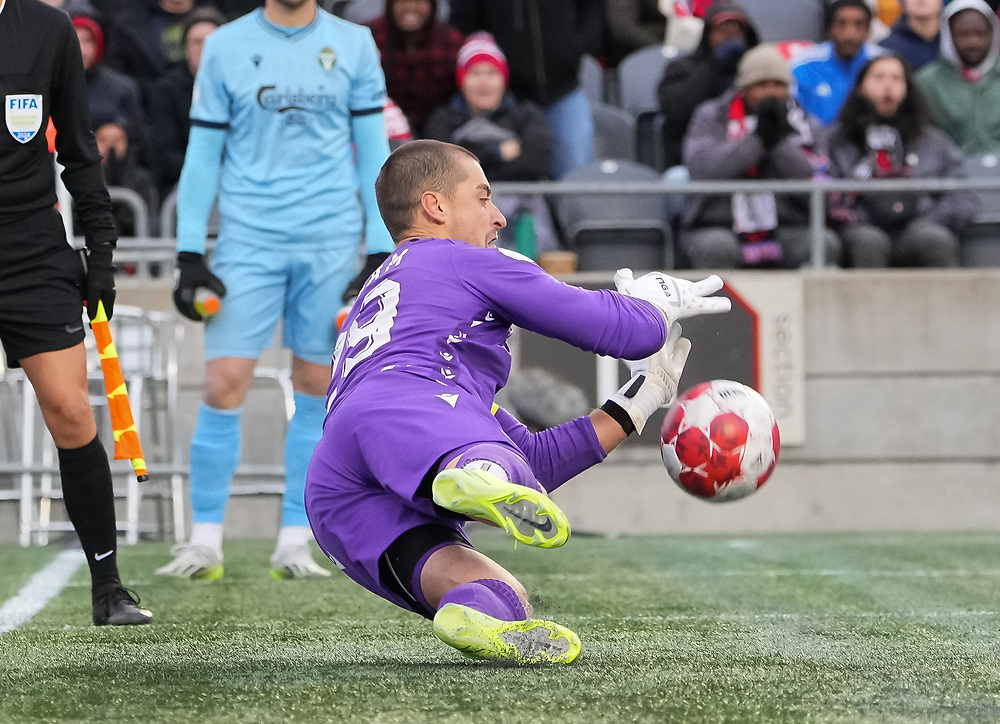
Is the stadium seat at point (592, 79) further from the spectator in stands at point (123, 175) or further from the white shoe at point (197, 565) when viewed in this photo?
the white shoe at point (197, 565)

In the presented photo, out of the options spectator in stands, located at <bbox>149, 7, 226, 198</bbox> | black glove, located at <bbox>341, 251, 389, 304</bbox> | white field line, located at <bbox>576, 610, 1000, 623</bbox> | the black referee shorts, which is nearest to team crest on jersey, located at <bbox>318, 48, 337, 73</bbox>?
black glove, located at <bbox>341, 251, 389, 304</bbox>

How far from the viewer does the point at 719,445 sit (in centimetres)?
337

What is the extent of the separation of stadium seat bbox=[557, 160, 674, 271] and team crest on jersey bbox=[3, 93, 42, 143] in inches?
187

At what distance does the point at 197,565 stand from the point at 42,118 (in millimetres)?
1919

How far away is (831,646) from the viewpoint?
10.9 ft

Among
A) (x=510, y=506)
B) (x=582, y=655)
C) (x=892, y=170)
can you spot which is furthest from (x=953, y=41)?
(x=510, y=506)

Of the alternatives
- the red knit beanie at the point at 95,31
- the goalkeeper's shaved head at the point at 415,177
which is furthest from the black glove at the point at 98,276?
the red knit beanie at the point at 95,31

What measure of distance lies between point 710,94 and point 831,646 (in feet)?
19.3

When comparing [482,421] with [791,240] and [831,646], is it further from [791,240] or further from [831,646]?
[791,240]

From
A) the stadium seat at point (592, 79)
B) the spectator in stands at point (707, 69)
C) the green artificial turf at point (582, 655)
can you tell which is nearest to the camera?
the green artificial turf at point (582, 655)

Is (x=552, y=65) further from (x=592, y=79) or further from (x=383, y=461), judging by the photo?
(x=383, y=461)

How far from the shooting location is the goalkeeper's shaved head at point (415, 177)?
325 cm

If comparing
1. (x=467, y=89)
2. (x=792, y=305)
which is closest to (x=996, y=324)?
(x=792, y=305)

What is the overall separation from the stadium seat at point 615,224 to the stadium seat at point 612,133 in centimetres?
75
